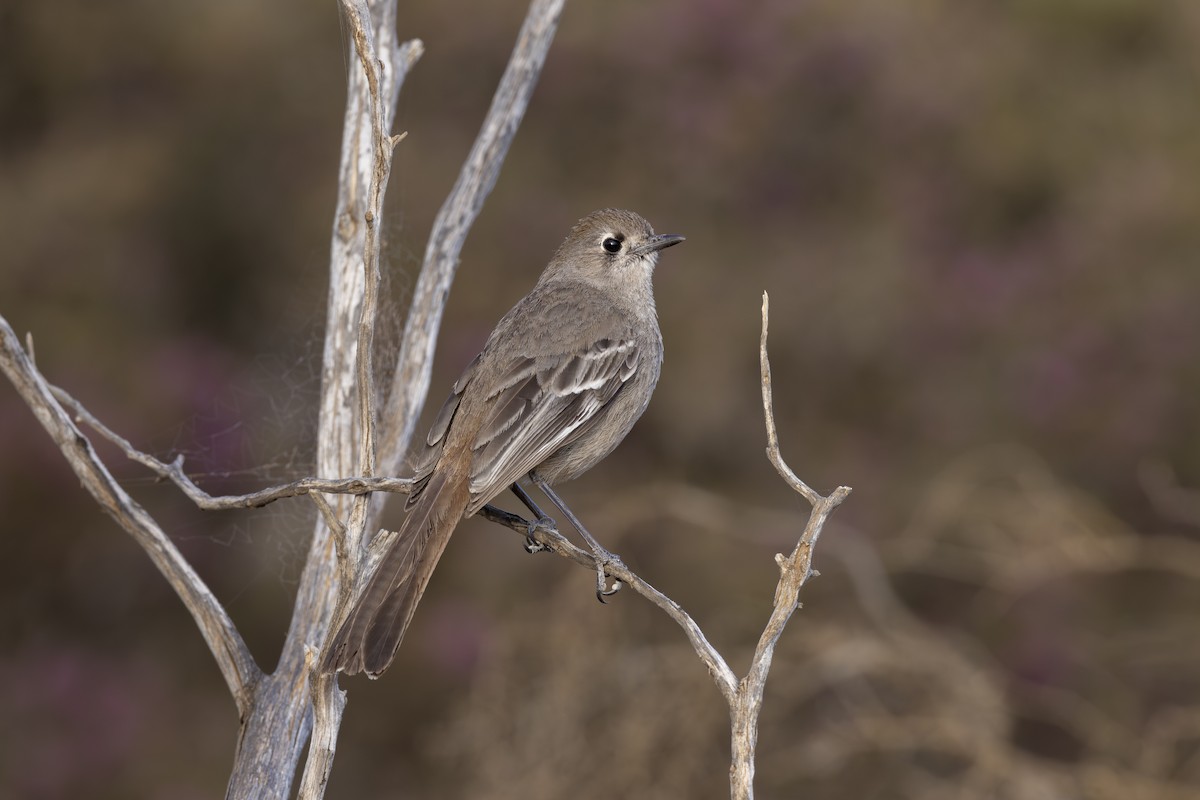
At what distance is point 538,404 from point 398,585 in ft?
3.42

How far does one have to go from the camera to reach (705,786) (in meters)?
6.39

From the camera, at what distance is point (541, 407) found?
13.9ft

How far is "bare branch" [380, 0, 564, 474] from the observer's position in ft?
12.7

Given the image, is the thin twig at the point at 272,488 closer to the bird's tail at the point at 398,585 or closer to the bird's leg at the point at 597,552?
the bird's tail at the point at 398,585

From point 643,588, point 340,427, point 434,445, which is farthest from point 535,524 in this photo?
point 643,588

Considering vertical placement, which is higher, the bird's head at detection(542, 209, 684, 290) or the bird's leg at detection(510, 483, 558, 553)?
the bird's head at detection(542, 209, 684, 290)

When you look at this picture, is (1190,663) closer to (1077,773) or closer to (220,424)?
(1077,773)

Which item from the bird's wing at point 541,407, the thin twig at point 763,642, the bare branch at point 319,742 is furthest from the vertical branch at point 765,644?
the bird's wing at point 541,407

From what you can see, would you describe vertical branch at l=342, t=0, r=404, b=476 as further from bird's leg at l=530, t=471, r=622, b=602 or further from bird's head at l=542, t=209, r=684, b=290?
bird's head at l=542, t=209, r=684, b=290

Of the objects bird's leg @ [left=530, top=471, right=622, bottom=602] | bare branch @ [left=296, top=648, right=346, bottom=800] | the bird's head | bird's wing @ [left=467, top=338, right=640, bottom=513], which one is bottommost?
bare branch @ [left=296, top=648, right=346, bottom=800]

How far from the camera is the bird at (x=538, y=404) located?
337 centimetres

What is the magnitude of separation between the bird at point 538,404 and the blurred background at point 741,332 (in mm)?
1709

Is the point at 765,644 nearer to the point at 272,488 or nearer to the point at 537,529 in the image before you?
the point at 272,488

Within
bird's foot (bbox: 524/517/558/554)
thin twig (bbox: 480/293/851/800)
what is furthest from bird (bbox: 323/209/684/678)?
thin twig (bbox: 480/293/851/800)
